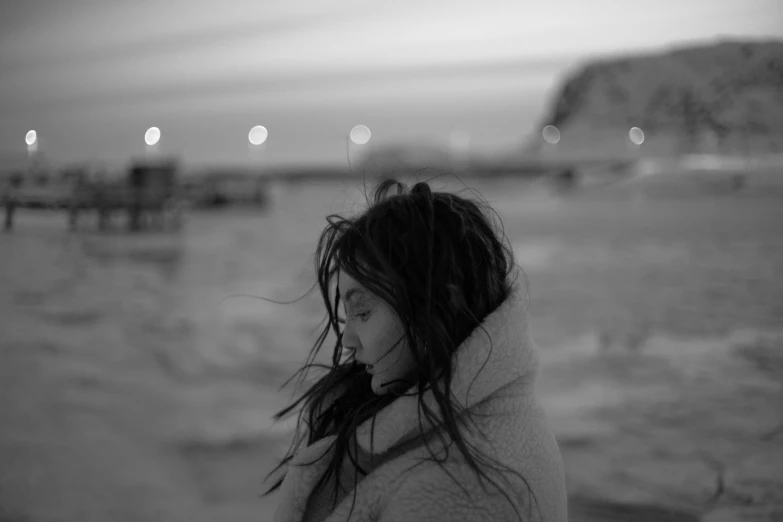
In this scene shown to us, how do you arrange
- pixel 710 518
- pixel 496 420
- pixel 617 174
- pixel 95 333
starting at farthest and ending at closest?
pixel 617 174 < pixel 95 333 < pixel 710 518 < pixel 496 420

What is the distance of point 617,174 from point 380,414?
637 centimetres

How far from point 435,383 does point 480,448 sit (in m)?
0.11

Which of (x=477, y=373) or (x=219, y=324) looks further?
(x=219, y=324)

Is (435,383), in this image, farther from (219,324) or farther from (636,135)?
(636,135)

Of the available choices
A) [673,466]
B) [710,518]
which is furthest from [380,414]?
[673,466]

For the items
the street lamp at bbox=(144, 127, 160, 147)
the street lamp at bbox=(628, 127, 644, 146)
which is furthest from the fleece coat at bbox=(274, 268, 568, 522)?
the street lamp at bbox=(628, 127, 644, 146)

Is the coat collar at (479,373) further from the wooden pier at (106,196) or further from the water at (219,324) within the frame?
the wooden pier at (106,196)

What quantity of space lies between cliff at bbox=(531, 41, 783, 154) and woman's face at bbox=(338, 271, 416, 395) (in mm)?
2959

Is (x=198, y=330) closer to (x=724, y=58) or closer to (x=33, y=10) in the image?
(x=33, y=10)

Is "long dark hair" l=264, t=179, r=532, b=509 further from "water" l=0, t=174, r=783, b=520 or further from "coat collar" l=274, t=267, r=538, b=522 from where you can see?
"water" l=0, t=174, r=783, b=520

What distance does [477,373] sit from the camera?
91 centimetres

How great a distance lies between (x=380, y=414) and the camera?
0.96m

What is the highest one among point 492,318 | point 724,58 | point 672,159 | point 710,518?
point 724,58

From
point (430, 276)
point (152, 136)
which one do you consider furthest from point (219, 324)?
point (430, 276)
